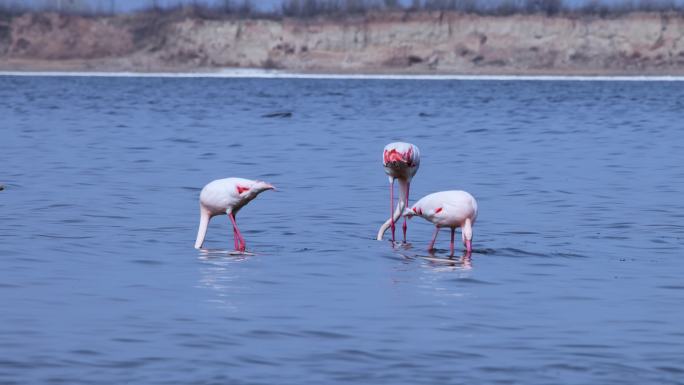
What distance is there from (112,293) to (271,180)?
12045mm

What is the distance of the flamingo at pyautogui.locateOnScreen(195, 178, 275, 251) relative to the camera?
14.3 m

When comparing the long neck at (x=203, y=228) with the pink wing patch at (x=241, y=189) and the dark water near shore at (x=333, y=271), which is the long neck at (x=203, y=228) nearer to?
the dark water near shore at (x=333, y=271)

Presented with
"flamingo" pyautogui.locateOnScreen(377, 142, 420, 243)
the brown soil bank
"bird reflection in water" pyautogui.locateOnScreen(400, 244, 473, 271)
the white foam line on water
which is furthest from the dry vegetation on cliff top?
"bird reflection in water" pyautogui.locateOnScreen(400, 244, 473, 271)

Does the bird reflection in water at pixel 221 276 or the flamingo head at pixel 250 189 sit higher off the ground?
the flamingo head at pixel 250 189

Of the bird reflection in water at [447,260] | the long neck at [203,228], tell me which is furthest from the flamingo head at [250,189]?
the bird reflection in water at [447,260]

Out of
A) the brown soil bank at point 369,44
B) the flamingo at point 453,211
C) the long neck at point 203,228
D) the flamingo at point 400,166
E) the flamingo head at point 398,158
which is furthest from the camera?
the brown soil bank at point 369,44

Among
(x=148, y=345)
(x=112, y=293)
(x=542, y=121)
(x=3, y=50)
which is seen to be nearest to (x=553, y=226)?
(x=112, y=293)

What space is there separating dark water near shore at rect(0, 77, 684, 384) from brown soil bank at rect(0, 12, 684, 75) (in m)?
71.6

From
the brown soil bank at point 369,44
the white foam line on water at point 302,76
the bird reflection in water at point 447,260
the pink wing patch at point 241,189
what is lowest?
the white foam line on water at point 302,76

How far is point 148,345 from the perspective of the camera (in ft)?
32.1

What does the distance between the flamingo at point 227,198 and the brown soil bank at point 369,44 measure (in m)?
87.8

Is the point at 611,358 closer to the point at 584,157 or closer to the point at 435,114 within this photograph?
the point at 584,157

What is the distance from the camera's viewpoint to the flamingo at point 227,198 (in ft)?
47.0

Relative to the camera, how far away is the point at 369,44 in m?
108
